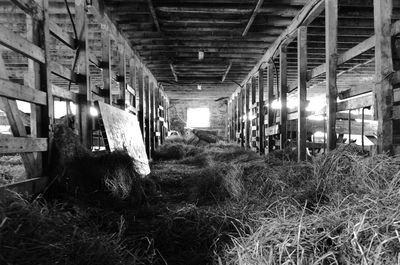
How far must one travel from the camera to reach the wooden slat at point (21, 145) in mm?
2389

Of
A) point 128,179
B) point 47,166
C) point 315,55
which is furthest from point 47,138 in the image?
point 315,55

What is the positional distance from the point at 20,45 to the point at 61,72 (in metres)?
0.96

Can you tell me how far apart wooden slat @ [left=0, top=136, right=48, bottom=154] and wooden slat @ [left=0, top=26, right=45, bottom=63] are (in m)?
0.73

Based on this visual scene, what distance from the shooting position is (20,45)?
260 centimetres

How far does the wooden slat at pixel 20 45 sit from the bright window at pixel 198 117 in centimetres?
1818

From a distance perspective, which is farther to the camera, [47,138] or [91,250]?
[47,138]

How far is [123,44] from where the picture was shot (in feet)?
21.8

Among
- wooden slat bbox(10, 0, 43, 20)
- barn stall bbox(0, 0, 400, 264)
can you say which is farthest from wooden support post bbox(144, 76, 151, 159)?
wooden slat bbox(10, 0, 43, 20)

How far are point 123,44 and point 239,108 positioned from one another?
8.32 m

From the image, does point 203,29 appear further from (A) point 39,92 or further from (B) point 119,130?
(A) point 39,92

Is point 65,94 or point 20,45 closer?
point 20,45

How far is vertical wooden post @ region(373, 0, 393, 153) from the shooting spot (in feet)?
9.61

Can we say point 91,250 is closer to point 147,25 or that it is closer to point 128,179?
point 128,179

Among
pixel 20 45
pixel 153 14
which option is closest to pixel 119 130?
pixel 20 45
